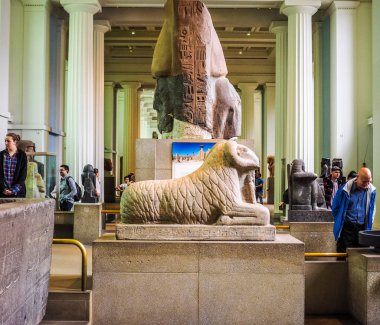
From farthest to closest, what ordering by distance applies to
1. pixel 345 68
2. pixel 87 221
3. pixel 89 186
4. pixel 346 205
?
pixel 345 68 < pixel 89 186 < pixel 87 221 < pixel 346 205

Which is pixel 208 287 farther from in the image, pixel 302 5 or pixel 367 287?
pixel 302 5

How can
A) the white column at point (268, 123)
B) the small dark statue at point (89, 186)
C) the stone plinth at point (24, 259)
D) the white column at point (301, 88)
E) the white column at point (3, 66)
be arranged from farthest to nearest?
the white column at point (268, 123) → the white column at point (301, 88) → the white column at point (3, 66) → the small dark statue at point (89, 186) → the stone plinth at point (24, 259)

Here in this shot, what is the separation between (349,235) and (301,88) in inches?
383

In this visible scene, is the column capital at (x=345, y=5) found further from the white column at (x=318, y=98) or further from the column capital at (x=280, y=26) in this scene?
the column capital at (x=280, y=26)

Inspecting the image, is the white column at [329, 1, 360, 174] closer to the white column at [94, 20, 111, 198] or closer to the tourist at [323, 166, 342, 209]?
the tourist at [323, 166, 342, 209]

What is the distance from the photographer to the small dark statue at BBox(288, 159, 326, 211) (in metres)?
8.66

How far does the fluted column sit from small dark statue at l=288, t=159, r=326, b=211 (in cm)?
1783

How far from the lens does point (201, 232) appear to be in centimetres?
441

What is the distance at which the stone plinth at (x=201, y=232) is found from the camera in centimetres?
440

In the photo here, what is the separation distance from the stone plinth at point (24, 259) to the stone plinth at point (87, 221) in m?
4.66

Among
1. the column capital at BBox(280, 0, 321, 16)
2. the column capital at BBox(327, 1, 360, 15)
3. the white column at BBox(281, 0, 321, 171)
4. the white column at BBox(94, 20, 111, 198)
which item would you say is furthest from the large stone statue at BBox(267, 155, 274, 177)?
the column capital at BBox(280, 0, 321, 16)

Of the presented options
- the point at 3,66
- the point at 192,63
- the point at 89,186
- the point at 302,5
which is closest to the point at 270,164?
the point at 302,5

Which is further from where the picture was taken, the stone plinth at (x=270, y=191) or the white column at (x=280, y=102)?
the stone plinth at (x=270, y=191)

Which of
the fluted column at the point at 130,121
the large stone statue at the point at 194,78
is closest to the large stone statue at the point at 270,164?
the fluted column at the point at 130,121
